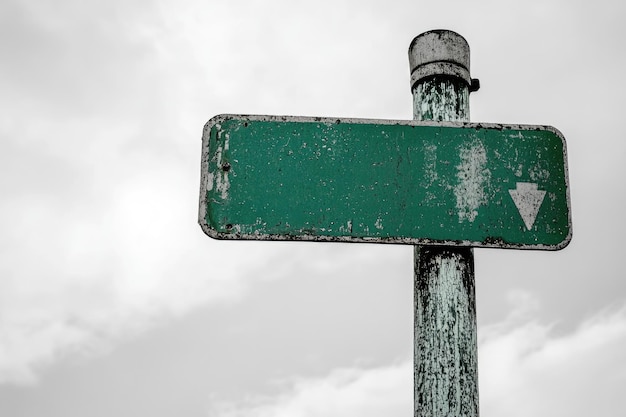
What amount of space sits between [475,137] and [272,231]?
60cm

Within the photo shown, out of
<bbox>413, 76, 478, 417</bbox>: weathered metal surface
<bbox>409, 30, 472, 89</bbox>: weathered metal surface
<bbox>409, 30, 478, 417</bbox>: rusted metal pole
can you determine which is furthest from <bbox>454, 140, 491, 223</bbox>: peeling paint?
<bbox>409, 30, 472, 89</bbox>: weathered metal surface

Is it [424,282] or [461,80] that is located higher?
[461,80]

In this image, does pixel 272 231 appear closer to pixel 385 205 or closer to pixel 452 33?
pixel 385 205

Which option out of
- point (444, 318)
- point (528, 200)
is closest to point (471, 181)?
point (528, 200)

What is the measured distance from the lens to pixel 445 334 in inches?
54.4

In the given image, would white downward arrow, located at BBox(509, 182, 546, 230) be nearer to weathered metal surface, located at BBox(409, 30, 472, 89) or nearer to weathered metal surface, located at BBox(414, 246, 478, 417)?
weathered metal surface, located at BBox(414, 246, 478, 417)

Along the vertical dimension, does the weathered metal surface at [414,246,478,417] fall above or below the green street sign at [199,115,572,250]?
below

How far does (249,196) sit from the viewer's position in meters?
1.43

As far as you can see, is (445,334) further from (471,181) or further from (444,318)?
(471,181)

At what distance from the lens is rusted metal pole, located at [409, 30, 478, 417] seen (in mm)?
1348

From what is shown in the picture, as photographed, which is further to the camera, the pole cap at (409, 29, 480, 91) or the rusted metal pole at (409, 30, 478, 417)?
the pole cap at (409, 29, 480, 91)

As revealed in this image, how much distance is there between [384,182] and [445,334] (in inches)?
16.3

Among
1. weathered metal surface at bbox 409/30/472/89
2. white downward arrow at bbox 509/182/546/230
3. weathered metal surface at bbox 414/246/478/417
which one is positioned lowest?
weathered metal surface at bbox 414/246/478/417

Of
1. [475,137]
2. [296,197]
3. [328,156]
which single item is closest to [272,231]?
[296,197]
